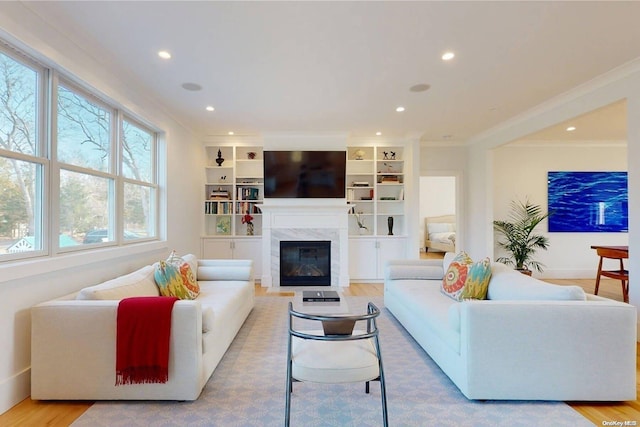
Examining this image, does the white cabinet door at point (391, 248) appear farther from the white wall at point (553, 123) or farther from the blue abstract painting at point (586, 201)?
the blue abstract painting at point (586, 201)

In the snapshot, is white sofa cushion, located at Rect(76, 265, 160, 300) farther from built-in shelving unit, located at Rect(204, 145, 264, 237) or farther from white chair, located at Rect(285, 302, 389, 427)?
built-in shelving unit, located at Rect(204, 145, 264, 237)

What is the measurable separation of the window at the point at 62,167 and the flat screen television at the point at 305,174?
2050 millimetres

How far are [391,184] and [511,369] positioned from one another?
4222 millimetres

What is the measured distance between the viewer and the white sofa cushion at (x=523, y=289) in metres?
2.05

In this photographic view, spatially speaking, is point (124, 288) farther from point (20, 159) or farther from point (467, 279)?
point (467, 279)

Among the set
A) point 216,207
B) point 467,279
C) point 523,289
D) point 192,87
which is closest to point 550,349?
point 523,289

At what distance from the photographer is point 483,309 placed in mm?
1991

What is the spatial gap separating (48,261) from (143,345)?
0.97 metres

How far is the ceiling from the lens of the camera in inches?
86.5

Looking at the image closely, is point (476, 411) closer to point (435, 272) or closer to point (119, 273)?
point (435, 272)

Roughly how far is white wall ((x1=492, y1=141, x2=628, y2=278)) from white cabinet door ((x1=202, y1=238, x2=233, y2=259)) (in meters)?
4.96

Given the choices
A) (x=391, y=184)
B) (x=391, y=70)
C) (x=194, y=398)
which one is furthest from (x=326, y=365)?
(x=391, y=184)

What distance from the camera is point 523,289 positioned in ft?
7.59

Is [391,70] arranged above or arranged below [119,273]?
above
